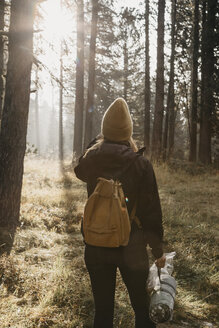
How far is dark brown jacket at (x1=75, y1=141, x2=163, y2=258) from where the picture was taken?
2.41 m

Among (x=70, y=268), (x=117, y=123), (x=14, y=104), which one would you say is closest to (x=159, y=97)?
(x=14, y=104)

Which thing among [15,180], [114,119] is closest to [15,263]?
[15,180]

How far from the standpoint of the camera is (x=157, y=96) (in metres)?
15.9

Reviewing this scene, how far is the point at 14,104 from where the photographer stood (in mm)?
5914

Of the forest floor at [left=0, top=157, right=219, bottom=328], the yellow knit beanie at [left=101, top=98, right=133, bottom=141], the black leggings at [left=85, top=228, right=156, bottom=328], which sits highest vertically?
the yellow knit beanie at [left=101, top=98, right=133, bottom=141]

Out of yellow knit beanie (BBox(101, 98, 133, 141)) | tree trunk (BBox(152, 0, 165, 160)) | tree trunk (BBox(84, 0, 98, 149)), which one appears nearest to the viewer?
yellow knit beanie (BBox(101, 98, 133, 141))

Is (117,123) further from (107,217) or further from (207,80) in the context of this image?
(207,80)

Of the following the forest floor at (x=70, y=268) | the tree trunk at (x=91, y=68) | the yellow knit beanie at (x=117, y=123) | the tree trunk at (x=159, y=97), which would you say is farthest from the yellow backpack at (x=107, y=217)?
the tree trunk at (x=91, y=68)

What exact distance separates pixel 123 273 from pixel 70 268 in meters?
2.54

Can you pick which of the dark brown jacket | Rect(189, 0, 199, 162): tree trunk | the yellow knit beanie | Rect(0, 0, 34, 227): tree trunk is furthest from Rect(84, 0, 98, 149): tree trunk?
the dark brown jacket

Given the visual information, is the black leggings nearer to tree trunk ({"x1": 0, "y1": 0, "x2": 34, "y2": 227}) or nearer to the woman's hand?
the woman's hand

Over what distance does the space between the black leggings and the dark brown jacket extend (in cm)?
15

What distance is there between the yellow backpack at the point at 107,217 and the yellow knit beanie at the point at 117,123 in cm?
38

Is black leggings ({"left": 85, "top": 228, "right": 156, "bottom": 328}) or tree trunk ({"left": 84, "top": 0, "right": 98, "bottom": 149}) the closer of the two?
black leggings ({"left": 85, "top": 228, "right": 156, "bottom": 328})
